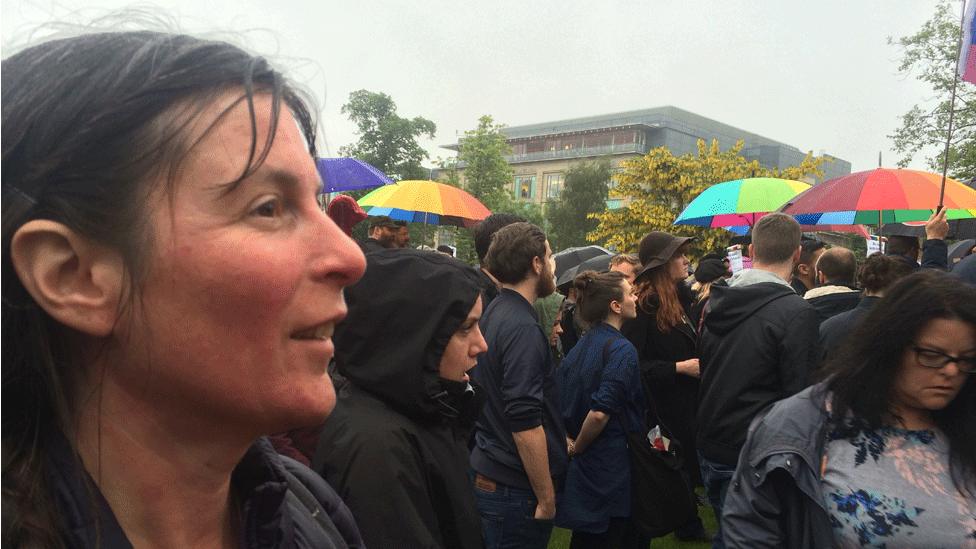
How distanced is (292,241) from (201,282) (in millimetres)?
127

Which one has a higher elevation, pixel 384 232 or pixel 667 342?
pixel 384 232

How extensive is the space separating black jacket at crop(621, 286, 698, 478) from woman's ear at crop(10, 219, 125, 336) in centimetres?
456

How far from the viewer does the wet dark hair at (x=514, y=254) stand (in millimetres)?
3680

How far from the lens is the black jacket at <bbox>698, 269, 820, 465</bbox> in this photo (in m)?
3.60

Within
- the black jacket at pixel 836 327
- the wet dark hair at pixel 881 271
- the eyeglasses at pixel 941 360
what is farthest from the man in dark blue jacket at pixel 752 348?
the eyeglasses at pixel 941 360

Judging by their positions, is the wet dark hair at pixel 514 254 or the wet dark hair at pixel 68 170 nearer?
the wet dark hair at pixel 68 170

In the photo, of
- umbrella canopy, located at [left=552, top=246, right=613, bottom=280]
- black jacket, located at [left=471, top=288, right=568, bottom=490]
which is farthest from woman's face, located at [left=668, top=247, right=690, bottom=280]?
umbrella canopy, located at [left=552, top=246, right=613, bottom=280]

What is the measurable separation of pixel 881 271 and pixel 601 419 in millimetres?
2156

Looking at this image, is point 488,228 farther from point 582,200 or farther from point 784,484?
point 582,200

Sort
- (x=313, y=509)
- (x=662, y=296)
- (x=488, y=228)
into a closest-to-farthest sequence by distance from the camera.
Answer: (x=313, y=509), (x=488, y=228), (x=662, y=296)

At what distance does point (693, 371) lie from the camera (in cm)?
490

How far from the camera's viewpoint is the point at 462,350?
2.27 m

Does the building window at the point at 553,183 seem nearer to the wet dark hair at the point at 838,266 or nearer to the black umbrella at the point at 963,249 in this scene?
the black umbrella at the point at 963,249

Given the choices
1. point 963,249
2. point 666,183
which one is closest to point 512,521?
point 963,249
